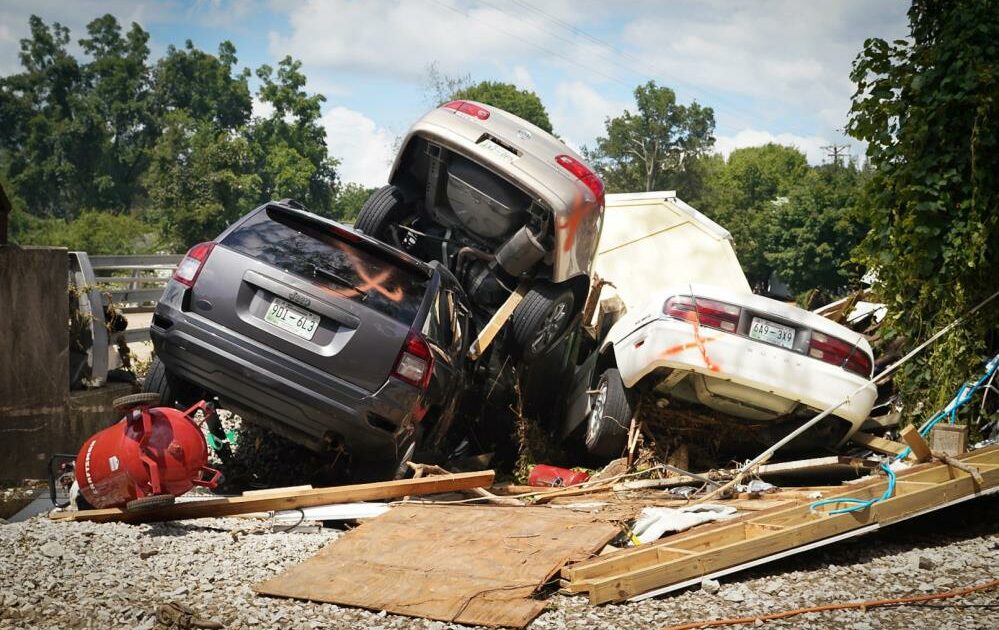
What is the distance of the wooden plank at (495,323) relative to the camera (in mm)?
8219

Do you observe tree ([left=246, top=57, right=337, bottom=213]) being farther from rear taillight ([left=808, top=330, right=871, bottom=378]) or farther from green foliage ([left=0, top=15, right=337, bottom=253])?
rear taillight ([left=808, top=330, right=871, bottom=378])

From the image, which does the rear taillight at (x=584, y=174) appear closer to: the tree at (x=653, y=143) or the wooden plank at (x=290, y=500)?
the wooden plank at (x=290, y=500)

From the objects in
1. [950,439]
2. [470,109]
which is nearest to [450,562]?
[950,439]

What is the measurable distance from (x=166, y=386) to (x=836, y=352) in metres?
4.67

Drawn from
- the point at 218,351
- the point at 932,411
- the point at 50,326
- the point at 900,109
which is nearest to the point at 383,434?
the point at 218,351

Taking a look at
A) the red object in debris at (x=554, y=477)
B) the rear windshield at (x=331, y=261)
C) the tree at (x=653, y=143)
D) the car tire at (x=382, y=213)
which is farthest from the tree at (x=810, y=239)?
the rear windshield at (x=331, y=261)

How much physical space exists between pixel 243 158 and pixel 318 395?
5318cm

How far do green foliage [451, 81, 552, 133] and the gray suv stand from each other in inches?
3334

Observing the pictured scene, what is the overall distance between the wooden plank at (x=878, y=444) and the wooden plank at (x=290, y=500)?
3.21 metres

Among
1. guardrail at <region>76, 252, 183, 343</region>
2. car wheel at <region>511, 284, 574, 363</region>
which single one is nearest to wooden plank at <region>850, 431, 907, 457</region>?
car wheel at <region>511, 284, 574, 363</region>

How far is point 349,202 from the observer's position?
106 m

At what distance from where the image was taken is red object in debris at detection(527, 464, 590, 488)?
803 centimetres

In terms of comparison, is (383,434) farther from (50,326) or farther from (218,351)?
(50,326)

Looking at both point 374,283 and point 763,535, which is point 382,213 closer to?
point 374,283
